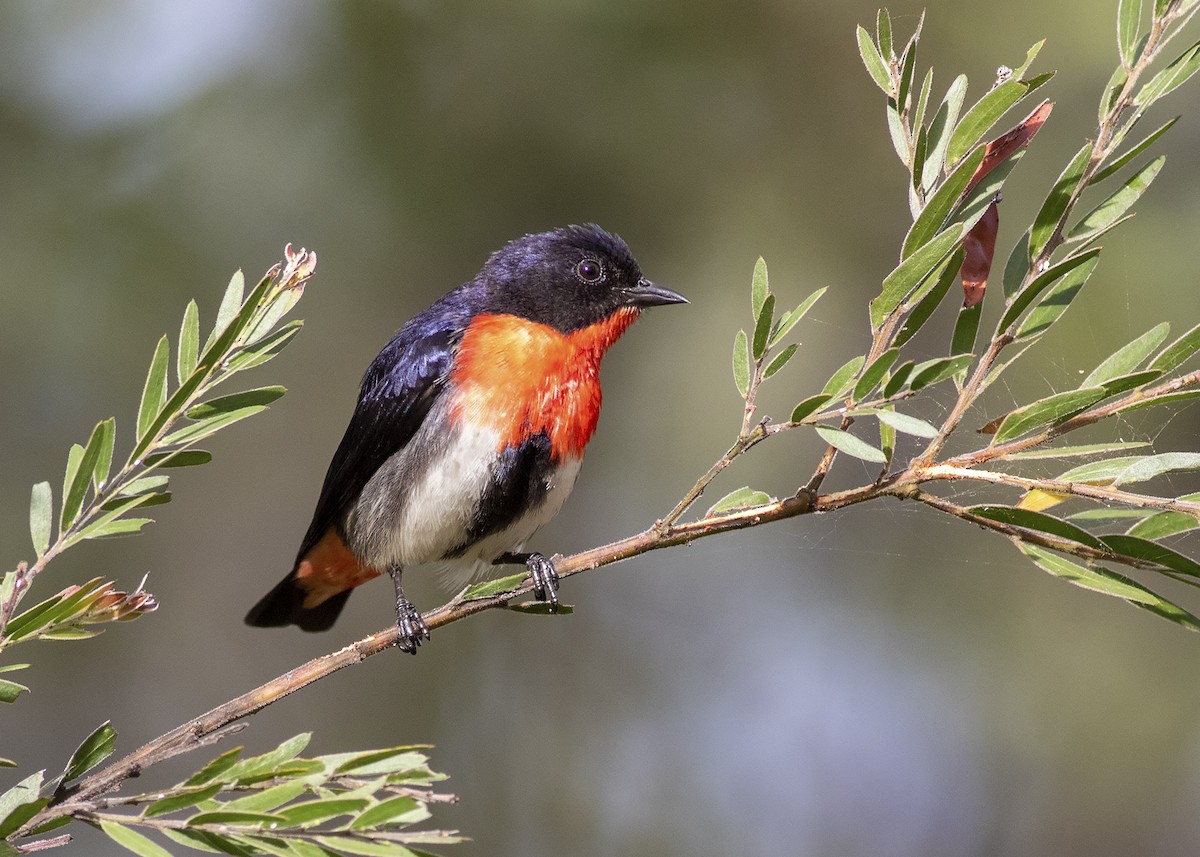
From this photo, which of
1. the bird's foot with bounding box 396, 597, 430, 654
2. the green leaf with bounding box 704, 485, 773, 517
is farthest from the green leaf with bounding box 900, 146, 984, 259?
the bird's foot with bounding box 396, 597, 430, 654

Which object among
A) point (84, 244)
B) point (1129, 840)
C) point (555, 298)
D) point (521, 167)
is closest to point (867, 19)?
point (521, 167)

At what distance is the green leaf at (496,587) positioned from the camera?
1.58 m

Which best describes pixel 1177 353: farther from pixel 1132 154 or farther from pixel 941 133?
pixel 941 133

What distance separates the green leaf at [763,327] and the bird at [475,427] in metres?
1.55

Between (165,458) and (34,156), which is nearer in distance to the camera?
(165,458)

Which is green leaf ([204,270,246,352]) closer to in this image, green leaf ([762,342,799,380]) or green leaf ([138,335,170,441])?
green leaf ([138,335,170,441])

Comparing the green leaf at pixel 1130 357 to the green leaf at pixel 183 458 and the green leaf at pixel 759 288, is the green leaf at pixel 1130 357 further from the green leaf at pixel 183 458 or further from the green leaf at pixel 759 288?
the green leaf at pixel 183 458

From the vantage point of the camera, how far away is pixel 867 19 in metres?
4.92

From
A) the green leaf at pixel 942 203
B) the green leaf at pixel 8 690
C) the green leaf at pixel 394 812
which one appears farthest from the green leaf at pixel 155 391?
the green leaf at pixel 942 203

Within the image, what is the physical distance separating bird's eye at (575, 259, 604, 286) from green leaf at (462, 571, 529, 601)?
2.28 meters

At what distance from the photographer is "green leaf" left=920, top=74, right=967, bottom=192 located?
1.51 metres

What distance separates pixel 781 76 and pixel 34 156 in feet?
10.2

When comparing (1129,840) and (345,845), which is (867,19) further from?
(345,845)

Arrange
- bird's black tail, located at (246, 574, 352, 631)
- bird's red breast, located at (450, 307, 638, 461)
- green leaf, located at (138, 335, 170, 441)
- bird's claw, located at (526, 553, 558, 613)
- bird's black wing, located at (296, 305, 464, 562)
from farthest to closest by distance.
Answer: bird's black tail, located at (246, 574, 352, 631)
bird's black wing, located at (296, 305, 464, 562)
bird's red breast, located at (450, 307, 638, 461)
bird's claw, located at (526, 553, 558, 613)
green leaf, located at (138, 335, 170, 441)
